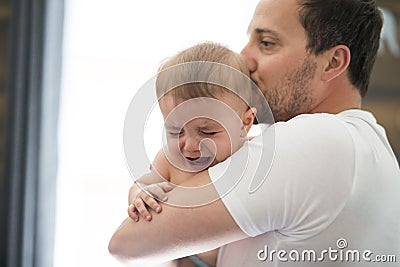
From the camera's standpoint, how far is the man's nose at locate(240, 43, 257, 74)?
1.11m

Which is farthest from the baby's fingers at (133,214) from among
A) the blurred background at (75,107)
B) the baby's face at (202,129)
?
the blurred background at (75,107)

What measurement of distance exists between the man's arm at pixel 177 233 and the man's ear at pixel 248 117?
0.14 metres

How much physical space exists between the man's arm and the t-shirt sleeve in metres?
0.02

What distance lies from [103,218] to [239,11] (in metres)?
0.82

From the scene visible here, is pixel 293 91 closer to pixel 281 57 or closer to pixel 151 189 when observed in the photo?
pixel 281 57

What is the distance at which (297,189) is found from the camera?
Result: 36.2 inches

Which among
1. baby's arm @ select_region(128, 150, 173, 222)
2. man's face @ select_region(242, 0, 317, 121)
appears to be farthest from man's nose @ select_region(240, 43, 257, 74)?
baby's arm @ select_region(128, 150, 173, 222)

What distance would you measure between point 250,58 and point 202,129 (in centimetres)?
18

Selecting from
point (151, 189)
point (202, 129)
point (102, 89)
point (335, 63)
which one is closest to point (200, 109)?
point (202, 129)

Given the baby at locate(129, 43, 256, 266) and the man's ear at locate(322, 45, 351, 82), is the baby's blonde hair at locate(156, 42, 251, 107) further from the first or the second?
the man's ear at locate(322, 45, 351, 82)

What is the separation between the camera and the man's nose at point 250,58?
111 centimetres

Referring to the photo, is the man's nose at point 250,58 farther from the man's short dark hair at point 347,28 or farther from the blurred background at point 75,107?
→ the blurred background at point 75,107

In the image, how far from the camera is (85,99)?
2102mm

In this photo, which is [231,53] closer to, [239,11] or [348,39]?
[348,39]
